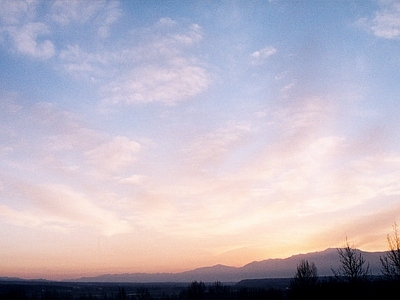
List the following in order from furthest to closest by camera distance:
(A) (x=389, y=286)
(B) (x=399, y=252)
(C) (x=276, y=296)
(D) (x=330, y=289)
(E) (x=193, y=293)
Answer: (E) (x=193, y=293) < (C) (x=276, y=296) < (D) (x=330, y=289) < (B) (x=399, y=252) < (A) (x=389, y=286)

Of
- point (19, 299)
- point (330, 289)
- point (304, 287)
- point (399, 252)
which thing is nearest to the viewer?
point (399, 252)

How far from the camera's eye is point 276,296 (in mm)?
84312

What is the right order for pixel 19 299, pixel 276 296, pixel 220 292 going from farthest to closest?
pixel 220 292, pixel 19 299, pixel 276 296

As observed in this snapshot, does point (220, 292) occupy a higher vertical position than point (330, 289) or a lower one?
lower

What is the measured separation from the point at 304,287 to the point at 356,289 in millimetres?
6485

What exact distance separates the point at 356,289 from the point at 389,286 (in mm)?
4679

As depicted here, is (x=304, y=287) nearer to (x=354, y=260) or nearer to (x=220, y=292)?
(x=354, y=260)

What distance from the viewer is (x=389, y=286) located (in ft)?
90.3

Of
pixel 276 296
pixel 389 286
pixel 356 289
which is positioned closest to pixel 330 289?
pixel 356 289

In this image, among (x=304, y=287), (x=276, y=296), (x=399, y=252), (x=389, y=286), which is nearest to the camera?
(x=389, y=286)

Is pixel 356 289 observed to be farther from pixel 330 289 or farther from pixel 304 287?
pixel 304 287

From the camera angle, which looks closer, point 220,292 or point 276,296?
point 276,296

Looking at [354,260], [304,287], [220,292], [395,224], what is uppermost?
[395,224]

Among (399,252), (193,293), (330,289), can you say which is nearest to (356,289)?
(330,289)
